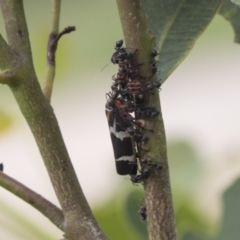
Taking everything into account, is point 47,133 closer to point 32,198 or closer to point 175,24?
point 32,198

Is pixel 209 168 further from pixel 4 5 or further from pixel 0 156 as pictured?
pixel 4 5

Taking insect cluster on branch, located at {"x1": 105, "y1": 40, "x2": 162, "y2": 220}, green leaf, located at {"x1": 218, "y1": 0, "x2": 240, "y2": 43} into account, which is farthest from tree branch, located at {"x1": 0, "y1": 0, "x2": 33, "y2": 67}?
green leaf, located at {"x1": 218, "y1": 0, "x2": 240, "y2": 43}

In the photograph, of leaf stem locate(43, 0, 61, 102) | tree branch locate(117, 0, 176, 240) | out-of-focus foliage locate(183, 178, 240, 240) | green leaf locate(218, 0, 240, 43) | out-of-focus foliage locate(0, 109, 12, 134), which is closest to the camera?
tree branch locate(117, 0, 176, 240)

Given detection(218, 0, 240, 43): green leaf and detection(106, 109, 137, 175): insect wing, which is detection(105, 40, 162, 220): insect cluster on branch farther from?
detection(218, 0, 240, 43): green leaf

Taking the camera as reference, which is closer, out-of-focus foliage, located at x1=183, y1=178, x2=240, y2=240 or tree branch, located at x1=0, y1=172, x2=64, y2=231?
tree branch, located at x1=0, y1=172, x2=64, y2=231

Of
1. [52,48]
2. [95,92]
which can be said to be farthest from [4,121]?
[52,48]

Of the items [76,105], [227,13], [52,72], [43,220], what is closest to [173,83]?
[76,105]
